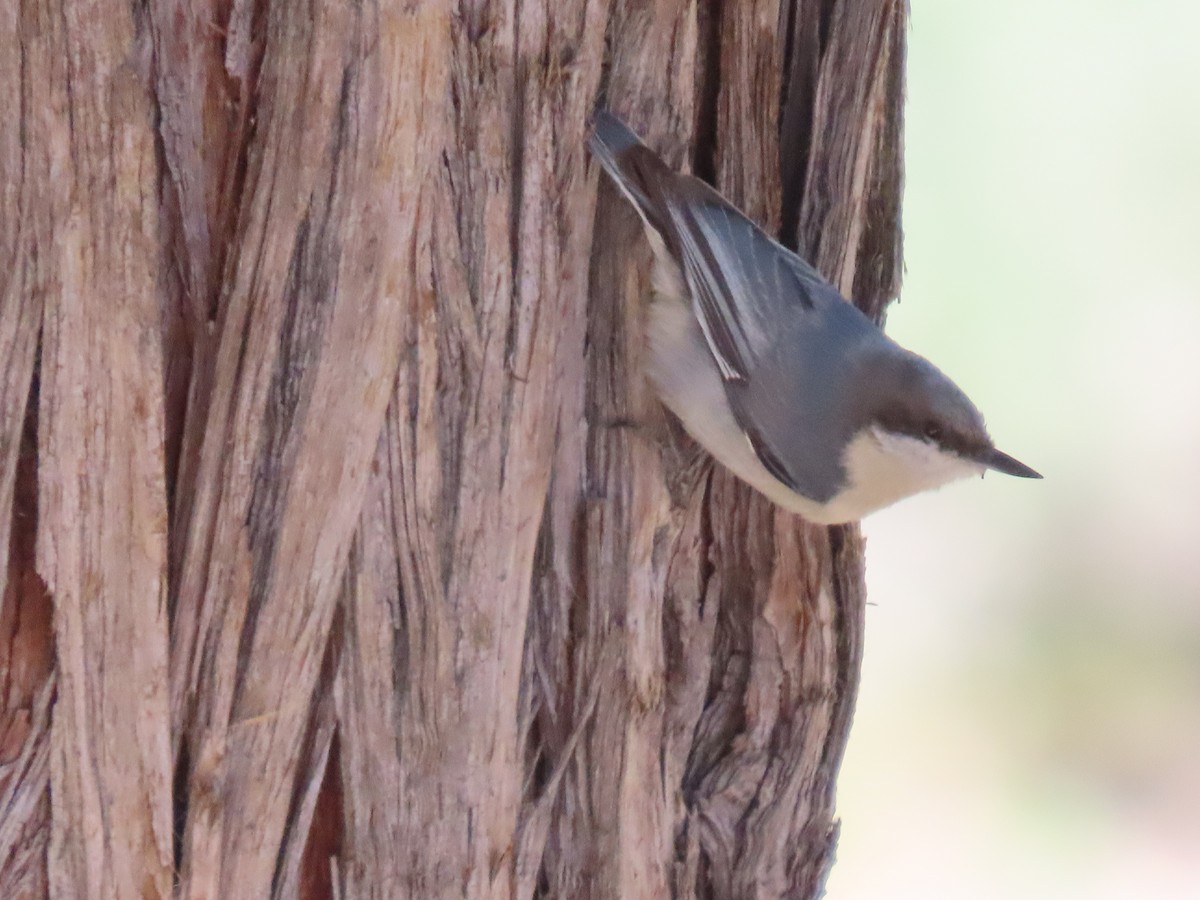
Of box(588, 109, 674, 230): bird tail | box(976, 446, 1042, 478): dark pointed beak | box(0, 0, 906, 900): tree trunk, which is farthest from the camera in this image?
box(976, 446, 1042, 478): dark pointed beak

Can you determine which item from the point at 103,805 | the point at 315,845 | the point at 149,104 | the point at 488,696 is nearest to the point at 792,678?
the point at 488,696

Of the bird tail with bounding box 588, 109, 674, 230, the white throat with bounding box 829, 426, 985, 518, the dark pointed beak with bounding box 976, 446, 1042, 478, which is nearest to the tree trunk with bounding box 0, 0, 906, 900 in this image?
the bird tail with bounding box 588, 109, 674, 230

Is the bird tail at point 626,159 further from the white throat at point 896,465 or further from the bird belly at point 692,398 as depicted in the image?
the white throat at point 896,465

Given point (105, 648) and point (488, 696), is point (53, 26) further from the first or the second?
point (488, 696)

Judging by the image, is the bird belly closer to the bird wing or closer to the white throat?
the bird wing

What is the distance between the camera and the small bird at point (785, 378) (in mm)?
2141

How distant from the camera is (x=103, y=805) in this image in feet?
5.21

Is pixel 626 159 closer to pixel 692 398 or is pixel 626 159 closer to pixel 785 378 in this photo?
pixel 692 398

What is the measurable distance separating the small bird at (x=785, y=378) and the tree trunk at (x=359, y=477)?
0.28 ft

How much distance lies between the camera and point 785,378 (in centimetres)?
245

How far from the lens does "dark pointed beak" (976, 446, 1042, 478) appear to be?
2.33m

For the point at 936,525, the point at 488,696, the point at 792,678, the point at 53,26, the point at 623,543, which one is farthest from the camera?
the point at 936,525

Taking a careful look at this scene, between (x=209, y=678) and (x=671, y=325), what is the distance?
3.38 feet

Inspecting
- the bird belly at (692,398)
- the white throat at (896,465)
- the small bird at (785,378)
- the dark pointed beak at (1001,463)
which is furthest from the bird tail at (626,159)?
the dark pointed beak at (1001,463)
